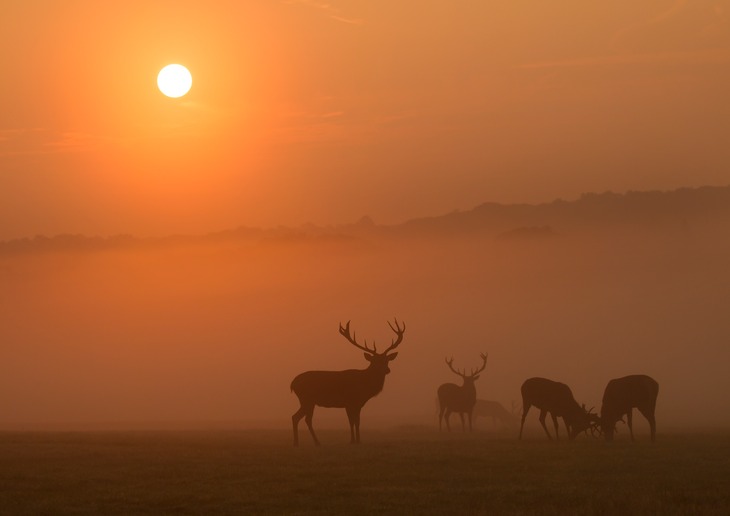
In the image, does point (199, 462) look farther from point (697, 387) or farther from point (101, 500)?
point (697, 387)

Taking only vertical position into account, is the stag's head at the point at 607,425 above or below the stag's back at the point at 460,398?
below

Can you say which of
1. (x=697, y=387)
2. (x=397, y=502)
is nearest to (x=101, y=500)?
(x=397, y=502)

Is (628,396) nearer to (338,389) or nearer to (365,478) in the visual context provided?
(338,389)

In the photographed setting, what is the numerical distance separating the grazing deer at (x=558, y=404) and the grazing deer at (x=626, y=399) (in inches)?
23.0

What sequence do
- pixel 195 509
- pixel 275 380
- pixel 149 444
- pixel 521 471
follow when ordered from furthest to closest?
1. pixel 275 380
2. pixel 149 444
3. pixel 521 471
4. pixel 195 509

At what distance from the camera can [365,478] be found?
27.9 meters

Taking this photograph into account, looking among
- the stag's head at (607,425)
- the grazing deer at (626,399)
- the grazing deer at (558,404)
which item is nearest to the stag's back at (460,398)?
the grazing deer at (558,404)

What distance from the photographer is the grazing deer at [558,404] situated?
41094 mm

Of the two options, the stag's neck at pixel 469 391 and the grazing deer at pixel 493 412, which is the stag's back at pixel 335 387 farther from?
the grazing deer at pixel 493 412

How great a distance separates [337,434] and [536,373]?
128172 millimetres

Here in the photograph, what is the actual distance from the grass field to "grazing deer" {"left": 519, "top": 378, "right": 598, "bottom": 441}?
3899 mm

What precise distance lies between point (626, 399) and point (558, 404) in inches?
87.3

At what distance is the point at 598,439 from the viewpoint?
133 ft

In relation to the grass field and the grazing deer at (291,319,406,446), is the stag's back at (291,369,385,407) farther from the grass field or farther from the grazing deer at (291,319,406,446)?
the grass field
